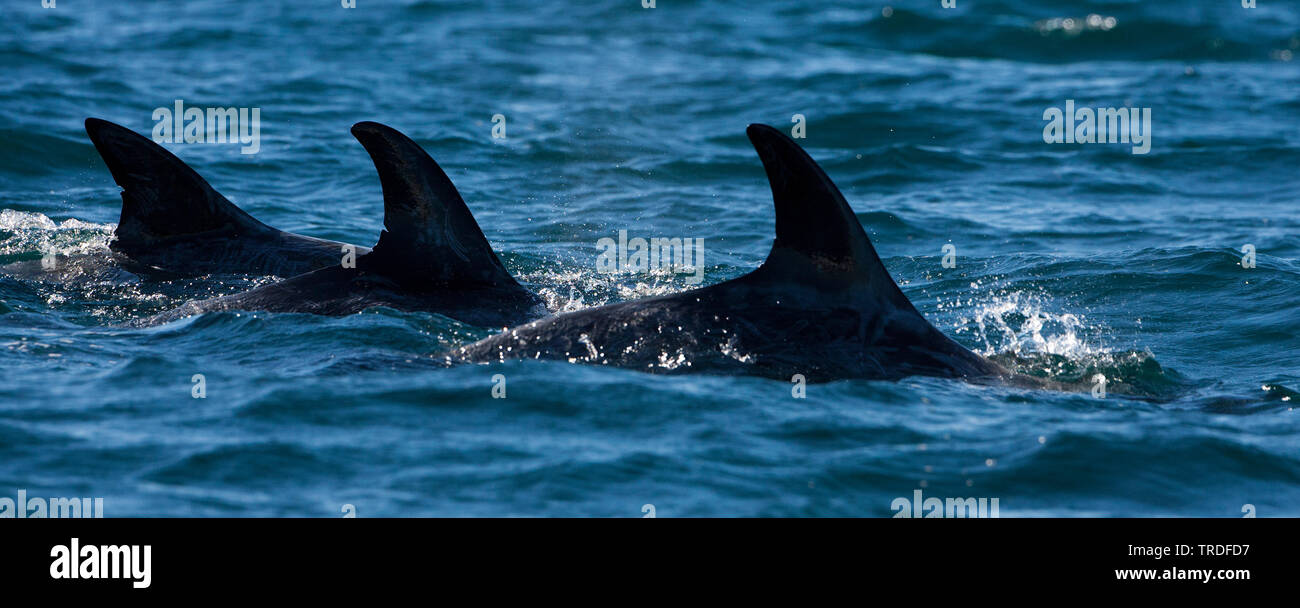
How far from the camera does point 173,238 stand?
11.8 m

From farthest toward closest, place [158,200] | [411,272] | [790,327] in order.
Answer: [158,200], [411,272], [790,327]

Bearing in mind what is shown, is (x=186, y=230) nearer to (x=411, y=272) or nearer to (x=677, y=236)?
(x=411, y=272)

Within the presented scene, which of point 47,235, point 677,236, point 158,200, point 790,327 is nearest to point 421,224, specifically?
point 158,200

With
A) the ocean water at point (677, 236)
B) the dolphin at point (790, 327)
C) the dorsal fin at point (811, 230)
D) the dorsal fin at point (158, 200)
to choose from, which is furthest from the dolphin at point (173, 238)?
the dorsal fin at point (811, 230)

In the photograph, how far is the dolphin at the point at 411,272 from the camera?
10.1 metres

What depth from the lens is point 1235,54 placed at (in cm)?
2616

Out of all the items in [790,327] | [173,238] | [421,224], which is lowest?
[790,327]

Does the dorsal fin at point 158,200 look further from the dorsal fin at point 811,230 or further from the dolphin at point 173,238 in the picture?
the dorsal fin at point 811,230

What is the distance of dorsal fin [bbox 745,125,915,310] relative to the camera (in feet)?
26.2

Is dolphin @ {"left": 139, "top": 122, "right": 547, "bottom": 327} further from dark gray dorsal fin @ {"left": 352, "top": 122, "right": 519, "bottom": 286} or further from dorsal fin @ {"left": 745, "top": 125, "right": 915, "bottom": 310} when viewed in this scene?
dorsal fin @ {"left": 745, "top": 125, "right": 915, "bottom": 310}

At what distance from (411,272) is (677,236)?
18.1 ft

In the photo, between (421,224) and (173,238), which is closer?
(421,224)

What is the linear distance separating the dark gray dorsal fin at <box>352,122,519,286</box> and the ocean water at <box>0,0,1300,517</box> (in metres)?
0.74

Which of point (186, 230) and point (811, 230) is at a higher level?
point (811, 230)
